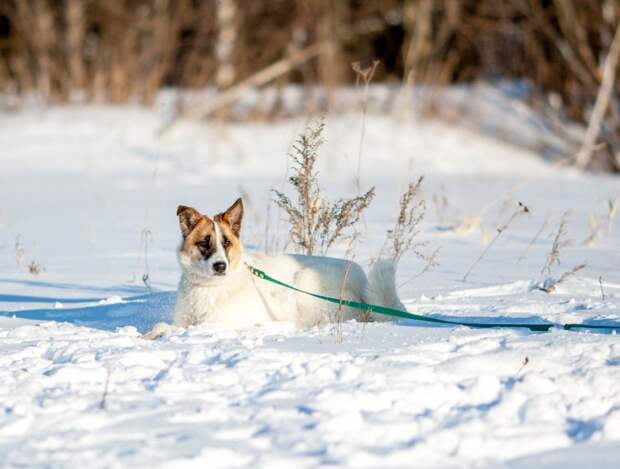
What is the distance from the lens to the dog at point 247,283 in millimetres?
5273

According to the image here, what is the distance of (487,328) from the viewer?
15.8 feet

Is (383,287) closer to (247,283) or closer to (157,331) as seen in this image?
(247,283)

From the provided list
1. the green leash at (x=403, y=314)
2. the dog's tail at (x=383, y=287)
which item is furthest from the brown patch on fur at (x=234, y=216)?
the dog's tail at (x=383, y=287)

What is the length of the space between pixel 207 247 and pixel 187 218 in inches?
10.0

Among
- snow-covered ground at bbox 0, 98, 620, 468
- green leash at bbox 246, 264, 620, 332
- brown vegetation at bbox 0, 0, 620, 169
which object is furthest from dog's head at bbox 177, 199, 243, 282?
brown vegetation at bbox 0, 0, 620, 169

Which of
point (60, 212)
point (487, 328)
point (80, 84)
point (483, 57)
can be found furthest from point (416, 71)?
point (487, 328)

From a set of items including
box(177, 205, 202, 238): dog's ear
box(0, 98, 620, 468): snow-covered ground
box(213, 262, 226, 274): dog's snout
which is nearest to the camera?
box(0, 98, 620, 468): snow-covered ground

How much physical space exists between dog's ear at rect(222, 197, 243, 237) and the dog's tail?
0.85m

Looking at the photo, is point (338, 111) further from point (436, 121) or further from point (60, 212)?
point (60, 212)

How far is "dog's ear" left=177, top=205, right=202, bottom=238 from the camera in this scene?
5387mm

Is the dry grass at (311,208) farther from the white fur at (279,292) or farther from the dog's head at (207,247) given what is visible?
the dog's head at (207,247)

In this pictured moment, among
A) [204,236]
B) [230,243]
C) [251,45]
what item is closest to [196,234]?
[204,236]

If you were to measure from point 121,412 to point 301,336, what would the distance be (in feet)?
4.51

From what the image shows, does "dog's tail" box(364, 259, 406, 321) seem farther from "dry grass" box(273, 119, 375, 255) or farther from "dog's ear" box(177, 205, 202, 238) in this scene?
"dog's ear" box(177, 205, 202, 238)
